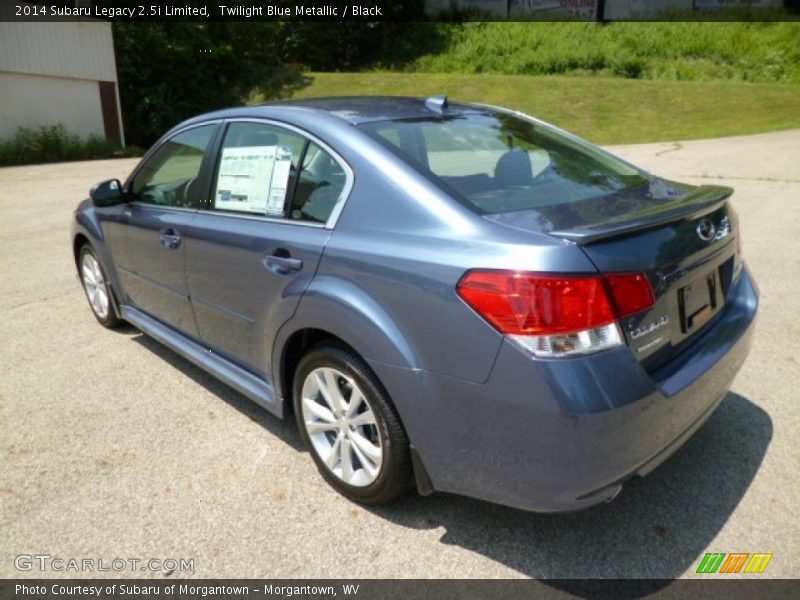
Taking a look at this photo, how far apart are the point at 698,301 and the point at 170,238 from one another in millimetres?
2628

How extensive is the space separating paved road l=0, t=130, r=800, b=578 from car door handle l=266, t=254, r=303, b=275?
0.95 m

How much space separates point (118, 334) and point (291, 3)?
4017 cm

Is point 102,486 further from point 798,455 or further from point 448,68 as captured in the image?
point 448,68

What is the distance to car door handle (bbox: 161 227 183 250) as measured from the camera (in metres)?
3.35

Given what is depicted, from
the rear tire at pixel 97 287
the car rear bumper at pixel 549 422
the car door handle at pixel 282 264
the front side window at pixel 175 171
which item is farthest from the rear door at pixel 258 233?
the rear tire at pixel 97 287

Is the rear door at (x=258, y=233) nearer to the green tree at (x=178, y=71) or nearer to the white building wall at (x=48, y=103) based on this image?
the white building wall at (x=48, y=103)

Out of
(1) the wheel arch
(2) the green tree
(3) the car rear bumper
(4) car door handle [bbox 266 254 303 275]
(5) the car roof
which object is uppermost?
(2) the green tree

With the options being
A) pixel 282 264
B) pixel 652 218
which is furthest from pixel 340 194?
pixel 652 218

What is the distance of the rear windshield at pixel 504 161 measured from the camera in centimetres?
244

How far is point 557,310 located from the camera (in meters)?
1.92

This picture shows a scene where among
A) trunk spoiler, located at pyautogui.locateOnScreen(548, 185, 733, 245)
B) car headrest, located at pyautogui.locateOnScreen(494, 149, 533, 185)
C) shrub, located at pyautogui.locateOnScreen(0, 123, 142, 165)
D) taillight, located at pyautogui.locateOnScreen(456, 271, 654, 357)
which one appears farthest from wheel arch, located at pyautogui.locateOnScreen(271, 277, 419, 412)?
shrub, located at pyautogui.locateOnScreen(0, 123, 142, 165)

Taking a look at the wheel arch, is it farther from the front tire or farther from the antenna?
the antenna

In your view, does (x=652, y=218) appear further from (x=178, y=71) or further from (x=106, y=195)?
(x=178, y=71)

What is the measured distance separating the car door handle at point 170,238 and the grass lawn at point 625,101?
68.6ft
